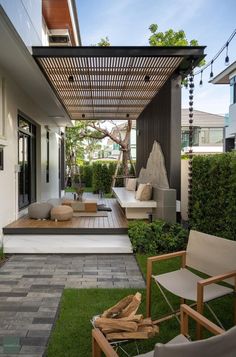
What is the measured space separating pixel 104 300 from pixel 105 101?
7147 mm

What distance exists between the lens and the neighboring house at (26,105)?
5113mm

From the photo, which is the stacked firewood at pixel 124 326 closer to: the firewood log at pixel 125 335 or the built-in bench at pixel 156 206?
the firewood log at pixel 125 335

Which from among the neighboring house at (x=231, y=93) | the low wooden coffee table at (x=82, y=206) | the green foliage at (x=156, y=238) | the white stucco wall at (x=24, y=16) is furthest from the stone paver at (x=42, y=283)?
the neighboring house at (x=231, y=93)

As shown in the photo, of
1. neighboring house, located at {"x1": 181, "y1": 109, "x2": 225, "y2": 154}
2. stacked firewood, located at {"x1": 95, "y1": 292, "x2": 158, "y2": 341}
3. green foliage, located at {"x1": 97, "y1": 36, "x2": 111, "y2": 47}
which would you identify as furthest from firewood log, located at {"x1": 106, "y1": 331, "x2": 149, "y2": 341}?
neighboring house, located at {"x1": 181, "y1": 109, "x2": 225, "y2": 154}

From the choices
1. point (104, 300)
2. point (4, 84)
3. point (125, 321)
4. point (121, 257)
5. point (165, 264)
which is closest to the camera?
point (125, 321)

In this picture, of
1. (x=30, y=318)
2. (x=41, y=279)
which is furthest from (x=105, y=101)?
(x=30, y=318)

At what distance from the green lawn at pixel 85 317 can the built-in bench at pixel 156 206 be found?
2.49 metres

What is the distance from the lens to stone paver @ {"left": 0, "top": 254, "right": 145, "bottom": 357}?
3002 mm

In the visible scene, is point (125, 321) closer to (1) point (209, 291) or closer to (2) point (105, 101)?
(1) point (209, 291)

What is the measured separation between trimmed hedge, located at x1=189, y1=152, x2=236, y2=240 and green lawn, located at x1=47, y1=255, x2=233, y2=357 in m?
1.41

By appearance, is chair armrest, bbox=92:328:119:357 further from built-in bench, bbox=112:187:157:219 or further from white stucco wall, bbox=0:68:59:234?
built-in bench, bbox=112:187:157:219

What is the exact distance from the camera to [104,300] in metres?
3.71

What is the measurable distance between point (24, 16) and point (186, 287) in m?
4.79

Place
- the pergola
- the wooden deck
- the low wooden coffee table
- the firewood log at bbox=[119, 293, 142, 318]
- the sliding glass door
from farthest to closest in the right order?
1. the low wooden coffee table
2. the sliding glass door
3. the wooden deck
4. the pergola
5. the firewood log at bbox=[119, 293, 142, 318]
